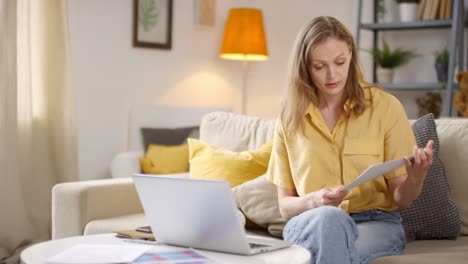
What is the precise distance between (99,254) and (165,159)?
2635 millimetres

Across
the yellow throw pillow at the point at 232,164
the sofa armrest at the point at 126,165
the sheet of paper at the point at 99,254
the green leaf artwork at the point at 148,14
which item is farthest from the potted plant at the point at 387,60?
the sheet of paper at the point at 99,254

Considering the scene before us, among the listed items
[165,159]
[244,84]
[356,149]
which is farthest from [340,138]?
[244,84]

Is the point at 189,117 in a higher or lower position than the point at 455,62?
lower

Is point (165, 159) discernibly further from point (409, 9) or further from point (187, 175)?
point (409, 9)

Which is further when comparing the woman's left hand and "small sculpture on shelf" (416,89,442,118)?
"small sculpture on shelf" (416,89,442,118)

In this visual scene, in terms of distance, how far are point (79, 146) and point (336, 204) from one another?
2898mm

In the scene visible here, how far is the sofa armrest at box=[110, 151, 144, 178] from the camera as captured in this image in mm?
4289

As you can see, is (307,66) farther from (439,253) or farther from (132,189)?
(132,189)

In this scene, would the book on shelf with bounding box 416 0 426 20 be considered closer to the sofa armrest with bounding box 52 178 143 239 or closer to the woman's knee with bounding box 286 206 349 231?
the sofa armrest with bounding box 52 178 143 239

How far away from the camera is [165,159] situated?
4.37 meters

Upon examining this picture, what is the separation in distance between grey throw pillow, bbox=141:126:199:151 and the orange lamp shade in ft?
2.39

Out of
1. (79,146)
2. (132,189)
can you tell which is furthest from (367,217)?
(79,146)

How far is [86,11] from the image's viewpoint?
457 cm

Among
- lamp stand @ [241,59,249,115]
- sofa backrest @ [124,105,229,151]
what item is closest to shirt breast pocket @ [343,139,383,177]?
sofa backrest @ [124,105,229,151]
